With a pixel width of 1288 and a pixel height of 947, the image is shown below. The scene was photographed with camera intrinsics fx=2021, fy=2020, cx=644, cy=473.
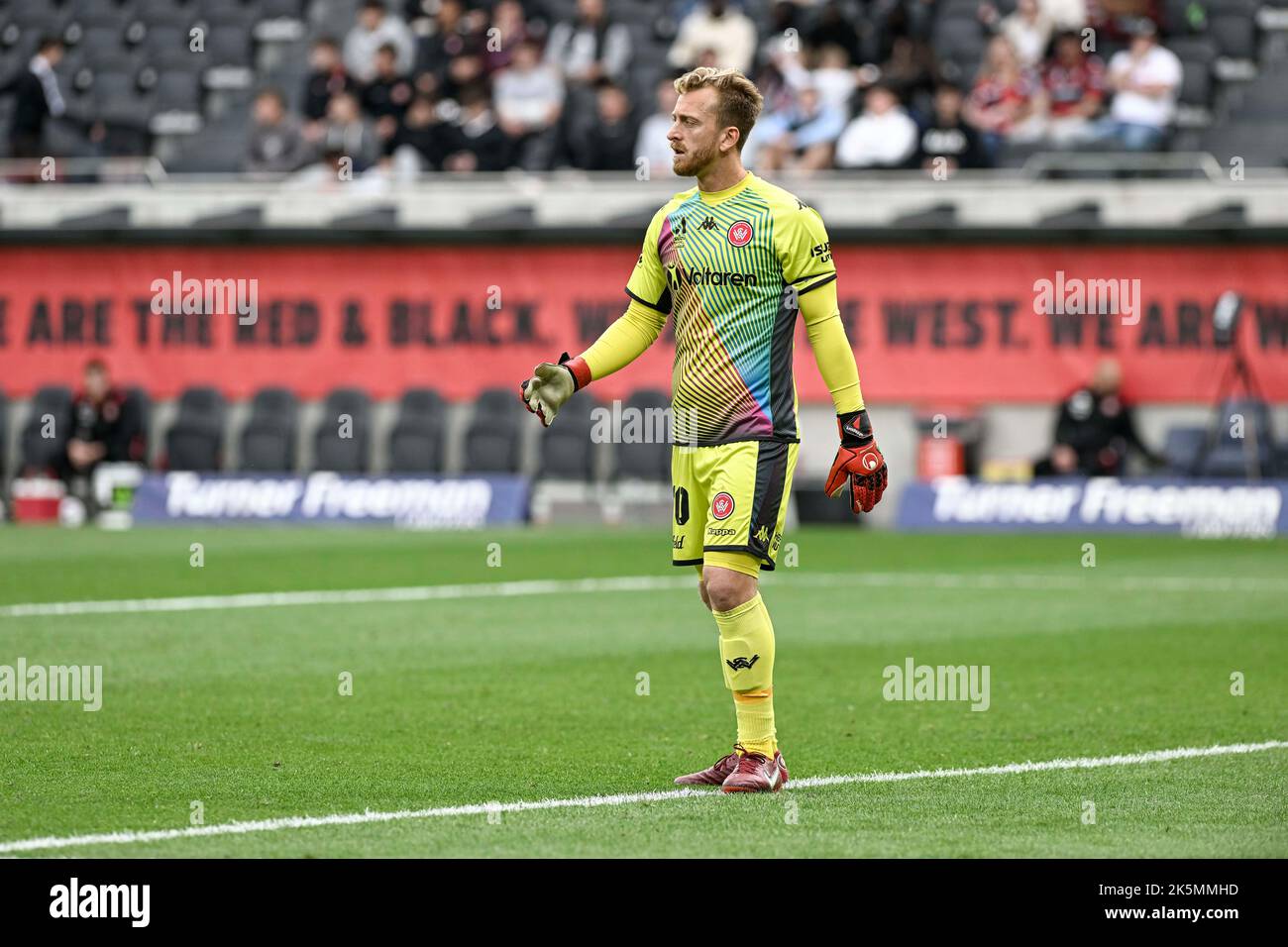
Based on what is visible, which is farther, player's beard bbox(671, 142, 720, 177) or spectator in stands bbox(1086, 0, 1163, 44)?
spectator in stands bbox(1086, 0, 1163, 44)

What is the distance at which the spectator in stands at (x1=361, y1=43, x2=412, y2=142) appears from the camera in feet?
80.9

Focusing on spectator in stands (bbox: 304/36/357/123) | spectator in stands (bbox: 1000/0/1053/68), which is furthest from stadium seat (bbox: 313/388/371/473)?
spectator in stands (bbox: 1000/0/1053/68)

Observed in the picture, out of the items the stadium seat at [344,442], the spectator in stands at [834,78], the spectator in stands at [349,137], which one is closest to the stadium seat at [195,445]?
the stadium seat at [344,442]

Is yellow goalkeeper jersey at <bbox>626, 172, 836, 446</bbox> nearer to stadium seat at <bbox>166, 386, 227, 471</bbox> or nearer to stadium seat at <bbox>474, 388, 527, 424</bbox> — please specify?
stadium seat at <bbox>474, 388, 527, 424</bbox>

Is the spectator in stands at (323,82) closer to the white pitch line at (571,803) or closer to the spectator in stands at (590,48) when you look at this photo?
the spectator in stands at (590,48)

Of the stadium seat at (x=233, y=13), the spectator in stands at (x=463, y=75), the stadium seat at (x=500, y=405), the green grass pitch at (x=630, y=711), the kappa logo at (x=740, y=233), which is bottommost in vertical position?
the green grass pitch at (x=630, y=711)

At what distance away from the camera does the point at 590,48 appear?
81.6 feet

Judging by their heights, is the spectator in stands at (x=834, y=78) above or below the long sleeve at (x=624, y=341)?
above

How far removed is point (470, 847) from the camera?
6.19 m

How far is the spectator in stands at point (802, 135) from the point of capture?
23109 millimetres

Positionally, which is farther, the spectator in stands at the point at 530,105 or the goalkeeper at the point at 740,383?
the spectator in stands at the point at 530,105

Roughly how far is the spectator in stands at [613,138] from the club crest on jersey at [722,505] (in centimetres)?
1654

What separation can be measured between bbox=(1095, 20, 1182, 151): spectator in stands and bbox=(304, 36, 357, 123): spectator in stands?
9216 mm
